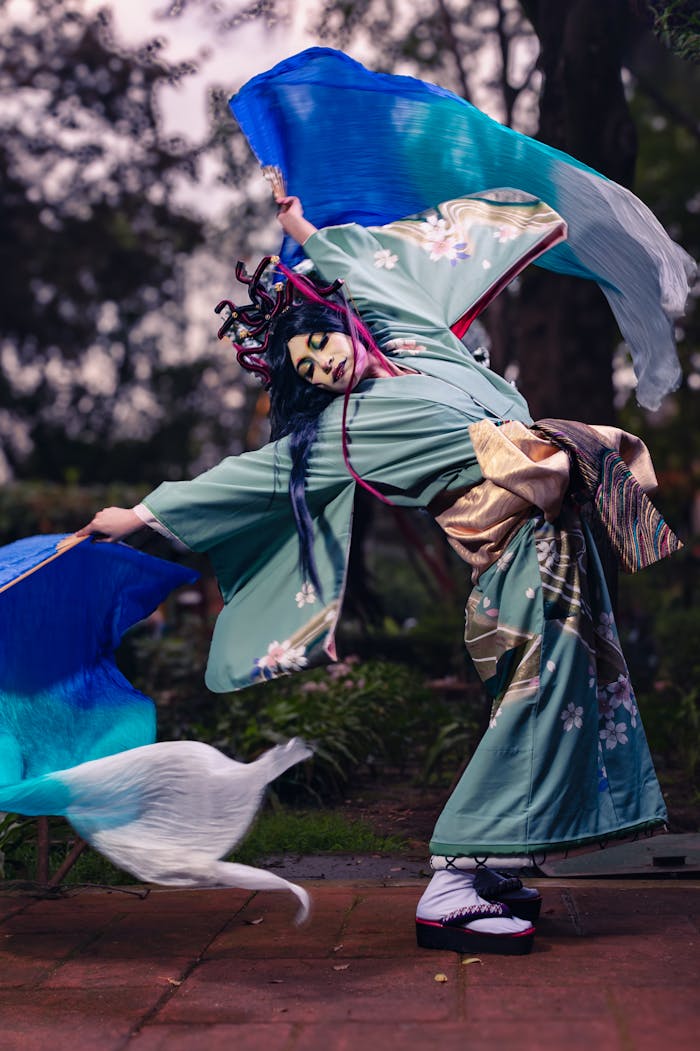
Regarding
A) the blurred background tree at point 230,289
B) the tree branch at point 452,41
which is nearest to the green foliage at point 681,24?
the blurred background tree at point 230,289

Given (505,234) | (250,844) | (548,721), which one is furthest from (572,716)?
(250,844)

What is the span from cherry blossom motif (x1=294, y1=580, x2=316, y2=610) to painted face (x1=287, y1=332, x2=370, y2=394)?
21.1 inches

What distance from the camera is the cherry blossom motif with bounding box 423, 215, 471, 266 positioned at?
3.64 metres

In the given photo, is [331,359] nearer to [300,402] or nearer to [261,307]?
[300,402]

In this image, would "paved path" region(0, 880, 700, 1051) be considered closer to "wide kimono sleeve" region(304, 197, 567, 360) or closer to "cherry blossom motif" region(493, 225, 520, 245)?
"wide kimono sleeve" region(304, 197, 567, 360)

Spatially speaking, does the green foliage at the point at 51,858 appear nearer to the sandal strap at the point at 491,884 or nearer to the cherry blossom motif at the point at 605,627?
the sandal strap at the point at 491,884

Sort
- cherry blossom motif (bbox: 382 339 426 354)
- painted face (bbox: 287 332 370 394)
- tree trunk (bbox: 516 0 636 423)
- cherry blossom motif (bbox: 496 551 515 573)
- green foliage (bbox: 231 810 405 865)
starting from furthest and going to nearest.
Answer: tree trunk (bbox: 516 0 636 423)
green foliage (bbox: 231 810 405 865)
cherry blossom motif (bbox: 382 339 426 354)
painted face (bbox: 287 332 370 394)
cherry blossom motif (bbox: 496 551 515 573)

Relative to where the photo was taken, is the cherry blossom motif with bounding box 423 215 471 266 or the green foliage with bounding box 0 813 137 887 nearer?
the cherry blossom motif with bounding box 423 215 471 266

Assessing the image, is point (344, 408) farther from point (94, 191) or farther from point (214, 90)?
point (94, 191)

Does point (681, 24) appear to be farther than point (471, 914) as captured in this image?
Yes

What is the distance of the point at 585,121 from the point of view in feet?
17.7

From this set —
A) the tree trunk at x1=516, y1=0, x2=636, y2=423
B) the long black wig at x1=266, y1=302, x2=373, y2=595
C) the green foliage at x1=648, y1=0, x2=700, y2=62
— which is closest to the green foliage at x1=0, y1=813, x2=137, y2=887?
the long black wig at x1=266, y1=302, x2=373, y2=595

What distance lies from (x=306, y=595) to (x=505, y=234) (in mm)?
1188

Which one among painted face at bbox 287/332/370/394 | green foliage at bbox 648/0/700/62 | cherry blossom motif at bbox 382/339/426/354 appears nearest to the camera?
painted face at bbox 287/332/370/394
